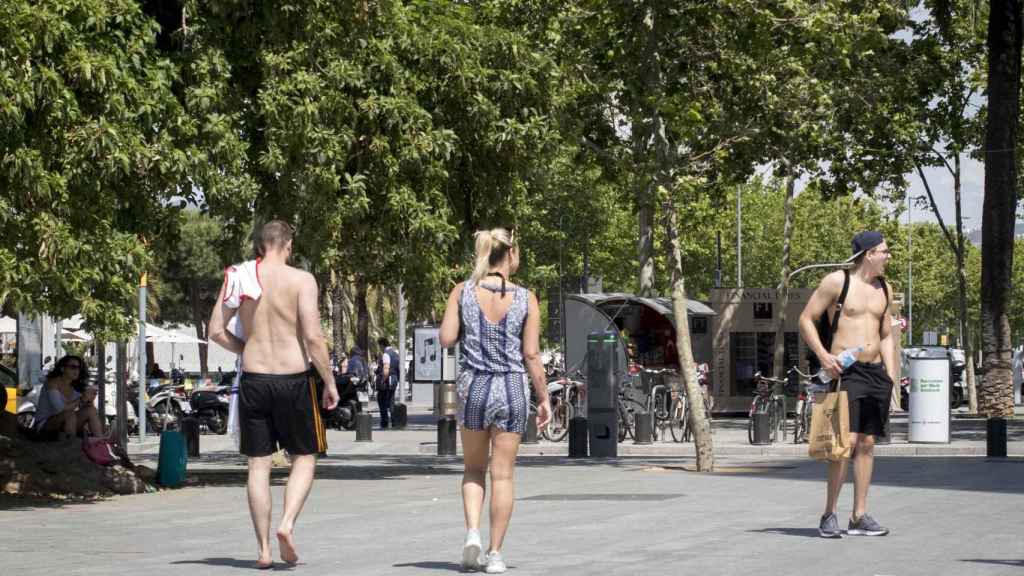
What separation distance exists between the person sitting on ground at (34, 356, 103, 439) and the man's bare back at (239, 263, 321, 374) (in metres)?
7.86

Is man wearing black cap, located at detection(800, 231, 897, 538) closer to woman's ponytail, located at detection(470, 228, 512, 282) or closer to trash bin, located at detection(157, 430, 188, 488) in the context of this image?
woman's ponytail, located at detection(470, 228, 512, 282)

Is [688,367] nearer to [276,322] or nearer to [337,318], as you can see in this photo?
[276,322]

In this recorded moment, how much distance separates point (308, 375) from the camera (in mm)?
9203

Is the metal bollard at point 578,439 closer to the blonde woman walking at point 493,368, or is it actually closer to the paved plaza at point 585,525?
the paved plaza at point 585,525

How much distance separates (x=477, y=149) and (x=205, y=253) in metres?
61.6

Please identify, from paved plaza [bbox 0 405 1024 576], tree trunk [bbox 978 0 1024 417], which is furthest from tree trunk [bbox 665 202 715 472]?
tree trunk [bbox 978 0 1024 417]

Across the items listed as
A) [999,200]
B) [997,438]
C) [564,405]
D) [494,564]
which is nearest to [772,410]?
[564,405]

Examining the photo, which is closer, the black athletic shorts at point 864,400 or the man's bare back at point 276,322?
the man's bare back at point 276,322

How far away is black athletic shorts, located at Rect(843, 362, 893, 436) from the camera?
10.3m

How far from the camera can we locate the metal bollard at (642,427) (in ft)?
85.4

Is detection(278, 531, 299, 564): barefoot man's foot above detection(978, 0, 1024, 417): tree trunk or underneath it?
underneath

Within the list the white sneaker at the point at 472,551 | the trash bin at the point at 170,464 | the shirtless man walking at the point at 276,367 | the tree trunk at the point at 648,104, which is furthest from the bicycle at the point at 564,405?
the white sneaker at the point at 472,551

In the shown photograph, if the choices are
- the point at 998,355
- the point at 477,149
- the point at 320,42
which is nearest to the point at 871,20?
the point at 477,149

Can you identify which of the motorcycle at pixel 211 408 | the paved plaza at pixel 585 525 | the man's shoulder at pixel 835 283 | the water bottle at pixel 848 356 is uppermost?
the man's shoulder at pixel 835 283
